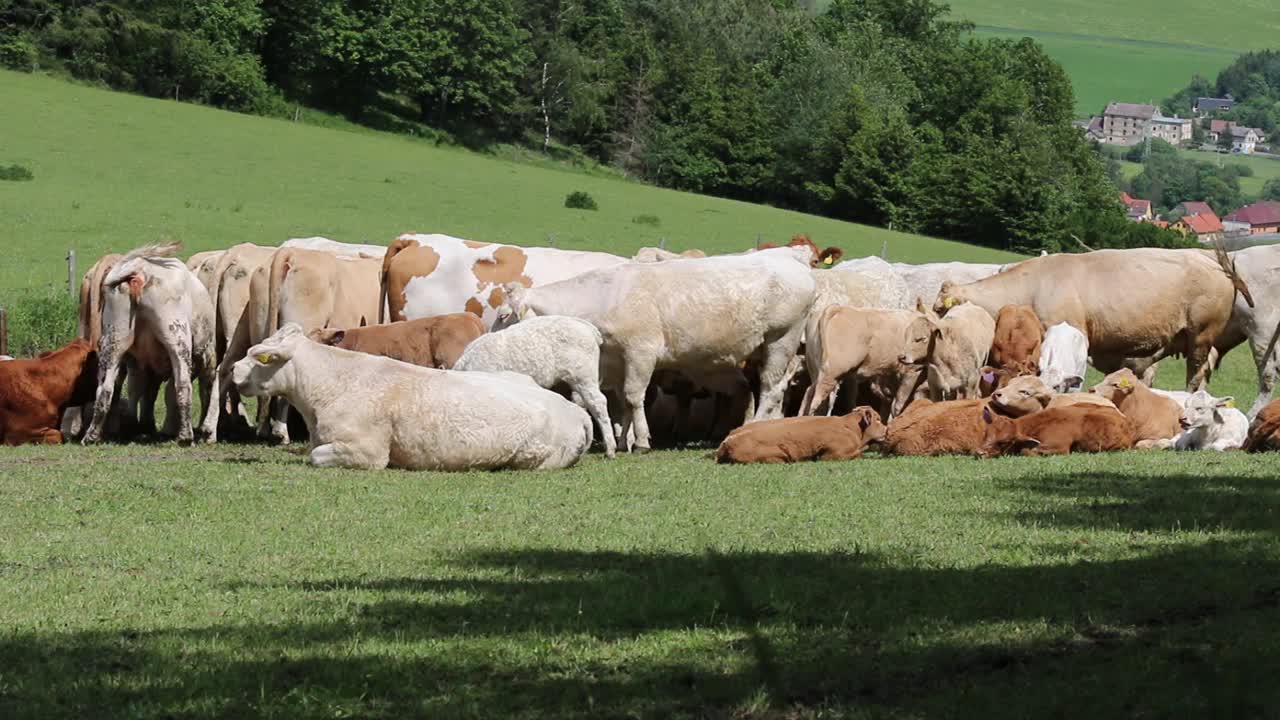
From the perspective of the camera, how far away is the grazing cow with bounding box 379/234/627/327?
18797 millimetres

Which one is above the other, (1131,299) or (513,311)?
(1131,299)

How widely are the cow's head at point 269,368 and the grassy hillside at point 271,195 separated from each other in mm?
18054

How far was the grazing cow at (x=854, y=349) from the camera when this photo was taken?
16.8m

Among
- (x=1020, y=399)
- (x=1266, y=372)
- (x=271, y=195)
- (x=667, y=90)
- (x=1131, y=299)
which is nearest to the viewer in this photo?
(x=1020, y=399)

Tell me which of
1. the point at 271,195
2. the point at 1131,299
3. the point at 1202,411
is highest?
the point at 1131,299

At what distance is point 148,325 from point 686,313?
555cm

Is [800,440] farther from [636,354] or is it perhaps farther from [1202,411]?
[1202,411]

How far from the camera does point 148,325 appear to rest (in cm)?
1664

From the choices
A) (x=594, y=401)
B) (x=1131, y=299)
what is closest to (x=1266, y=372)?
(x=1131, y=299)

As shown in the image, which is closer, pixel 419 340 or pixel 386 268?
pixel 419 340

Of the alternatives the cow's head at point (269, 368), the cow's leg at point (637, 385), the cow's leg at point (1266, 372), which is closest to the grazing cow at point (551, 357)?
the cow's leg at point (637, 385)

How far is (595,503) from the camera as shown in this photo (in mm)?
11438

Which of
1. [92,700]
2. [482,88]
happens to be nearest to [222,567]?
[92,700]

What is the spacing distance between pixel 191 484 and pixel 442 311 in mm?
6788
